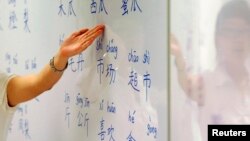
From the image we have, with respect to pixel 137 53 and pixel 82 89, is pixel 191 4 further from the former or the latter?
pixel 82 89

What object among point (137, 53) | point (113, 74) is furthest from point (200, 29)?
point (113, 74)

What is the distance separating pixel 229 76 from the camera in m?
0.87

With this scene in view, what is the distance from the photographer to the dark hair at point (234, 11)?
853 mm

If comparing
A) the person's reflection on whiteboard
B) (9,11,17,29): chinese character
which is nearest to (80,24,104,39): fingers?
the person's reflection on whiteboard

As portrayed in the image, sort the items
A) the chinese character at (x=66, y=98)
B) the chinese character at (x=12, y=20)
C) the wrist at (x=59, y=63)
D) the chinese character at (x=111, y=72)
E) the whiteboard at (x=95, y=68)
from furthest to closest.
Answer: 1. the chinese character at (x=12, y=20)
2. the chinese character at (x=66, y=98)
3. the wrist at (x=59, y=63)
4. the chinese character at (x=111, y=72)
5. the whiteboard at (x=95, y=68)

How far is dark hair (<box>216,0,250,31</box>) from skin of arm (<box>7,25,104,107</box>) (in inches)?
17.0

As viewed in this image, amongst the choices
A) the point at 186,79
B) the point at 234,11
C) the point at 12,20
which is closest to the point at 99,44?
the point at 186,79

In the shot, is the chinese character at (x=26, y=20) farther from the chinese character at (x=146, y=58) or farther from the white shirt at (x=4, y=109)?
the chinese character at (x=146, y=58)

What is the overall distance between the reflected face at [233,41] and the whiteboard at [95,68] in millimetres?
151

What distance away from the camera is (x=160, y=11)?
986mm

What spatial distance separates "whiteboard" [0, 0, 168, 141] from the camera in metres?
1.01

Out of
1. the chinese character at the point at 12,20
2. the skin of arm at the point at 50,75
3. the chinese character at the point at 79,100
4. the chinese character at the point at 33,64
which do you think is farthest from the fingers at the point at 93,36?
the chinese character at the point at 12,20

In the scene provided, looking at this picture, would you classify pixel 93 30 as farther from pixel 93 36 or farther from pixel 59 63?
pixel 59 63

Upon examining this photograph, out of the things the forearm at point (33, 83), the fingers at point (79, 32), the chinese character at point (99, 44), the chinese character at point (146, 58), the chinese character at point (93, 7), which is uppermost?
the chinese character at point (93, 7)
